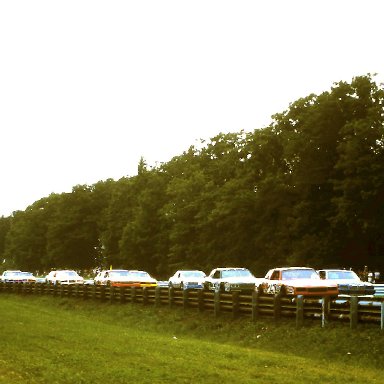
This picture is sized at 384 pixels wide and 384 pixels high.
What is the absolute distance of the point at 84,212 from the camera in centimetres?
12469

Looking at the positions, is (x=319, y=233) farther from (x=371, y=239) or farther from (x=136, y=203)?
(x=136, y=203)

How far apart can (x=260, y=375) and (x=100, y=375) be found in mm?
3463

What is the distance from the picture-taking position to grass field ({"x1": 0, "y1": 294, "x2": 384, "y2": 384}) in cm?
1551

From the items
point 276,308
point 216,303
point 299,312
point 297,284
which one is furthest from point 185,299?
point 299,312

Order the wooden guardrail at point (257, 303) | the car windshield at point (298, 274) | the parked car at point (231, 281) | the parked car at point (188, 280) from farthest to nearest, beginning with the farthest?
the parked car at point (188, 280) → the parked car at point (231, 281) → the car windshield at point (298, 274) → the wooden guardrail at point (257, 303)

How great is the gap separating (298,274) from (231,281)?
8.05 meters

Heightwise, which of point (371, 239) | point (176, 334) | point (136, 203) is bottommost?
point (176, 334)

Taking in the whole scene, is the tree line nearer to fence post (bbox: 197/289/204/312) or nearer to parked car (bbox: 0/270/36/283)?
parked car (bbox: 0/270/36/283)

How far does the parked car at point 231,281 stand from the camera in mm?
38094

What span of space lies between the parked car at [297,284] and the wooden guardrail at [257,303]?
472mm

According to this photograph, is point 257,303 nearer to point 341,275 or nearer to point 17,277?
point 341,275

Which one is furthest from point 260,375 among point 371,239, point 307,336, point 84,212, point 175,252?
point 84,212

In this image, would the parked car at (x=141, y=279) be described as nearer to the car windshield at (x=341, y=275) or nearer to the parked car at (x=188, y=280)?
the parked car at (x=188, y=280)

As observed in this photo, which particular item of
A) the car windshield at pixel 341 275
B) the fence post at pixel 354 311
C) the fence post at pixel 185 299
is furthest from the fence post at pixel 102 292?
the fence post at pixel 354 311
